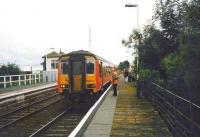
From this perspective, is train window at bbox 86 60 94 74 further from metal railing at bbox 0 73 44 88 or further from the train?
metal railing at bbox 0 73 44 88

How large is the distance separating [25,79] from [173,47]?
43.9 ft

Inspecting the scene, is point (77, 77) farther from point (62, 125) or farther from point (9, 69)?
point (9, 69)

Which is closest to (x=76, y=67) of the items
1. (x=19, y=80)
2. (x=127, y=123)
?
(x=127, y=123)

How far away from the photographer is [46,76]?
44375 mm

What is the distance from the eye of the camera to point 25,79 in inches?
1342

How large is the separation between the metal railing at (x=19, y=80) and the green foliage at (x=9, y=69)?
147 centimetres

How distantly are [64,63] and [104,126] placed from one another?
9.25 metres

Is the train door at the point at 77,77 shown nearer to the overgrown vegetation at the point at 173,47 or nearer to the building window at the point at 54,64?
the overgrown vegetation at the point at 173,47

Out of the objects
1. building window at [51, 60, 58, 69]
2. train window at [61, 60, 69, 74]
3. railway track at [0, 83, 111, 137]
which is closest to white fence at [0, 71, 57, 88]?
railway track at [0, 83, 111, 137]

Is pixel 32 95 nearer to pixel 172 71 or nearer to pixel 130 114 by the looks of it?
pixel 172 71

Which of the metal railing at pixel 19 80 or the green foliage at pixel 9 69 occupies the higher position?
the green foliage at pixel 9 69

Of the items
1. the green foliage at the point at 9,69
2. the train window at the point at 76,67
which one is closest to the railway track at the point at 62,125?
the train window at the point at 76,67

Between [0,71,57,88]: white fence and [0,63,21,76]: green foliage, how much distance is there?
1.05m

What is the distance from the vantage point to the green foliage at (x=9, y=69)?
38656mm
